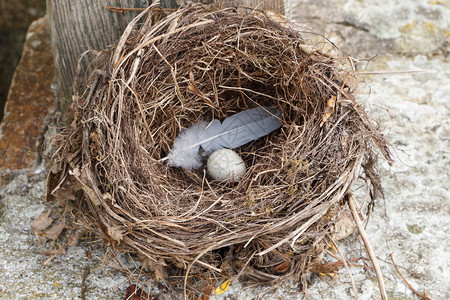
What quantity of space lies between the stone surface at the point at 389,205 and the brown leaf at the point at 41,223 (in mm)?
59

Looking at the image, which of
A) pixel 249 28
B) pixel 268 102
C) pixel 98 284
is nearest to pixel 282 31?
pixel 249 28

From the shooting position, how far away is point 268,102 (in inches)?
90.3

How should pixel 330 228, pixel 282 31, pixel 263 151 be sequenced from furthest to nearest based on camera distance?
pixel 263 151, pixel 282 31, pixel 330 228

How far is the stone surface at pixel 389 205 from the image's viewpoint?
1.99m

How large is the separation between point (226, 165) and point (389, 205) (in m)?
0.84

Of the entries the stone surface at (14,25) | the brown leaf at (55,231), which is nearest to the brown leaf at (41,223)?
the brown leaf at (55,231)

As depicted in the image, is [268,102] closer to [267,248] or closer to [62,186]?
[267,248]

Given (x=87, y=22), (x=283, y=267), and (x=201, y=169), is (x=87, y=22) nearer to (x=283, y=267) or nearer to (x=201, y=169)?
(x=201, y=169)

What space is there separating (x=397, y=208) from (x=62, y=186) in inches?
60.1

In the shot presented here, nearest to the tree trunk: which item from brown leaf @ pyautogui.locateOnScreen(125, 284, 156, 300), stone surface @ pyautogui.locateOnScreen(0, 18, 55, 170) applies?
stone surface @ pyautogui.locateOnScreen(0, 18, 55, 170)

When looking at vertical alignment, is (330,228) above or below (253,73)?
below

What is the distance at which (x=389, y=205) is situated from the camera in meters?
2.31

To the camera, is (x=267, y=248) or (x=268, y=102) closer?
(x=267, y=248)

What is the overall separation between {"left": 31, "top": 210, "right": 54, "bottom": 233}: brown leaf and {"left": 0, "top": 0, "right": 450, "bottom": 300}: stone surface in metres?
0.06
